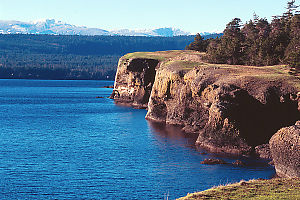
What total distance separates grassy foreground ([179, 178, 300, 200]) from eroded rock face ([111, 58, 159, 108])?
315 ft

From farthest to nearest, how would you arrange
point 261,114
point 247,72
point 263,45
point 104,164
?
point 263,45, point 247,72, point 261,114, point 104,164

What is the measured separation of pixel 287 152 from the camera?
4344 cm

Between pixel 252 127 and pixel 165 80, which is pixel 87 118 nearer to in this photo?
pixel 165 80

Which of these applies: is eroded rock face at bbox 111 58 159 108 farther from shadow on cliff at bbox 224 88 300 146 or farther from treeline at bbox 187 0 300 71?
shadow on cliff at bbox 224 88 300 146

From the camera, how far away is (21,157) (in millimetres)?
55219

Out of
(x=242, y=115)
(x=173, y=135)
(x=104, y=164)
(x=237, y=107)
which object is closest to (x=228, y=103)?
(x=237, y=107)

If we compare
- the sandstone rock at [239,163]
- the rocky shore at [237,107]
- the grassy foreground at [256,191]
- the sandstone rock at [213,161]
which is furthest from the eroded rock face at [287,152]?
the sandstone rock at [213,161]

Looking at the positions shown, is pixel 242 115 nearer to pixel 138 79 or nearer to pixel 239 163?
pixel 239 163

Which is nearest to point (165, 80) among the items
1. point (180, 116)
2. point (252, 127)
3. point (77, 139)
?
point (180, 116)

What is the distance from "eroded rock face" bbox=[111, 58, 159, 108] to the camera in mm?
131375

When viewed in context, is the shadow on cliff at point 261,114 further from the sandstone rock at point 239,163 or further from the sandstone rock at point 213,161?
the sandstone rock at point 213,161

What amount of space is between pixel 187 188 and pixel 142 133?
37.0 meters

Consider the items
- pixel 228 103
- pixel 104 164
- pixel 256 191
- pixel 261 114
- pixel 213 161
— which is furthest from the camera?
pixel 261 114

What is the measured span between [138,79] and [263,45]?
48.8m
